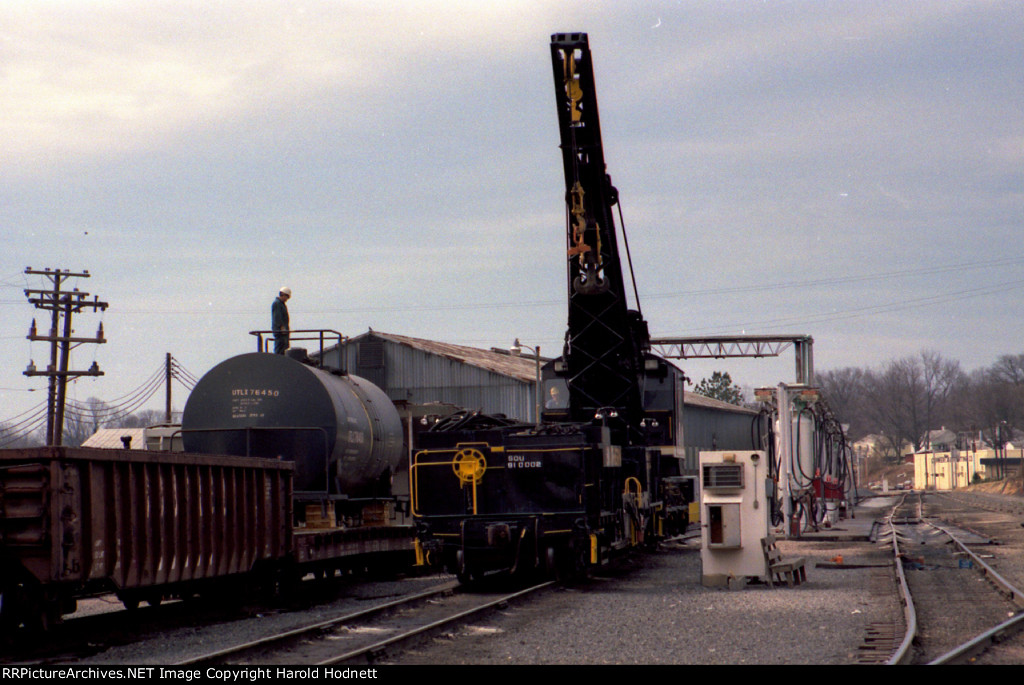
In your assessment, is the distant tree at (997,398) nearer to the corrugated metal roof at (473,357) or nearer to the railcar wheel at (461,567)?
the corrugated metal roof at (473,357)

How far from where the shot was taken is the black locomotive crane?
14812 mm

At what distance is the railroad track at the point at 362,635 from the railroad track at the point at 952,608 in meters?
4.23

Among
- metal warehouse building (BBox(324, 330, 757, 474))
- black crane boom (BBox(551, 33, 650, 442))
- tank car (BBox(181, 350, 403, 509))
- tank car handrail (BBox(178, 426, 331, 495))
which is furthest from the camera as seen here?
metal warehouse building (BBox(324, 330, 757, 474))

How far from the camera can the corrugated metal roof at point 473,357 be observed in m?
40.6

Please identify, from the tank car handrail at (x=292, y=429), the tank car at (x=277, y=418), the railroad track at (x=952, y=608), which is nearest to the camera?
the railroad track at (x=952, y=608)

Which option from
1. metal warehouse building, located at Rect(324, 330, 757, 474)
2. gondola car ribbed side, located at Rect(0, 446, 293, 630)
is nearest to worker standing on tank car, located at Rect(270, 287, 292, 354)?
gondola car ribbed side, located at Rect(0, 446, 293, 630)

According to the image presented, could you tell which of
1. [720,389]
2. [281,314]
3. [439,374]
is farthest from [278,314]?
[720,389]

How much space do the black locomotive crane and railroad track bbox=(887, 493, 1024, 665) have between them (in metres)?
Result: 4.23

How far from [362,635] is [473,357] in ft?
107

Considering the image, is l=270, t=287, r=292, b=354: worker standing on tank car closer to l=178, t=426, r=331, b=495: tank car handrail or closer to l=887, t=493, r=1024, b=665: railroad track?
l=178, t=426, r=331, b=495: tank car handrail

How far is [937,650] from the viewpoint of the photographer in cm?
967

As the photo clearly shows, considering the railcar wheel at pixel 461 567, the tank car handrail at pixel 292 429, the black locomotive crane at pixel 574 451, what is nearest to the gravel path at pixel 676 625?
the black locomotive crane at pixel 574 451

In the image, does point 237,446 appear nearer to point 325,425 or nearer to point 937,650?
point 325,425
